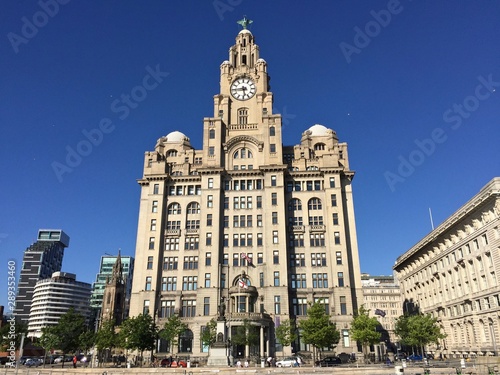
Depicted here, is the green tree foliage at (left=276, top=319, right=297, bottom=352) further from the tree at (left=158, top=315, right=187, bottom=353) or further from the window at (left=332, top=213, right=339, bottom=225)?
the window at (left=332, top=213, right=339, bottom=225)

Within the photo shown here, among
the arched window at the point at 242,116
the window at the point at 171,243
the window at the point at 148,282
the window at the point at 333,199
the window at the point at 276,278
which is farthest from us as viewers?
the arched window at the point at 242,116

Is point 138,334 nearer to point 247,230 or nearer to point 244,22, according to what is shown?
point 247,230

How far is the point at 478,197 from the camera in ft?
211

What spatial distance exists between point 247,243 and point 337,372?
47275mm

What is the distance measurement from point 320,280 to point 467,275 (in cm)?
2699

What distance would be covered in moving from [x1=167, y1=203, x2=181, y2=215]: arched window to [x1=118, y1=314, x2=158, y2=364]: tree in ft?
85.5

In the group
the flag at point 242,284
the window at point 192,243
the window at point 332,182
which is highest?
the window at point 332,182

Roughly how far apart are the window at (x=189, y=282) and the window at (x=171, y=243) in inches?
284

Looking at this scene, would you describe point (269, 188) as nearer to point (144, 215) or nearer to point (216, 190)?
point (216, 190)

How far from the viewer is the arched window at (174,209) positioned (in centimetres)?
8988

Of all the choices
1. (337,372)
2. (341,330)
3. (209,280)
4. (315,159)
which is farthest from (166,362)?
(315,159)

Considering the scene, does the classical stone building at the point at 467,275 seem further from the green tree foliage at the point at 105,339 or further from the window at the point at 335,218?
the green tree foliage at the point at 105,339

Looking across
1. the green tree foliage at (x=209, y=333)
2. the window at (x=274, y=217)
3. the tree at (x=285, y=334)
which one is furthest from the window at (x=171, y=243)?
the tree at (x=285, y=334)

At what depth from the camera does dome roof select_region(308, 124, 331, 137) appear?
99625 mm
